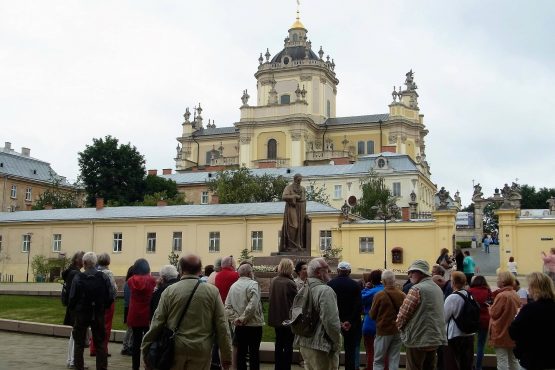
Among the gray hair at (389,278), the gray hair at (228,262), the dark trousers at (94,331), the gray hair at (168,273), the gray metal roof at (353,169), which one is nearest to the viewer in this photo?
the gray hair at (168,273)

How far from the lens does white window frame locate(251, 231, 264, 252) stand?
4281 cm

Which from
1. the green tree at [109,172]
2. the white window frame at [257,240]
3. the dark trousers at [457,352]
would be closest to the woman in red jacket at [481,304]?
the dark trousers at [457,352]

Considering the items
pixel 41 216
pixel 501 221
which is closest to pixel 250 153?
pixel 41 216

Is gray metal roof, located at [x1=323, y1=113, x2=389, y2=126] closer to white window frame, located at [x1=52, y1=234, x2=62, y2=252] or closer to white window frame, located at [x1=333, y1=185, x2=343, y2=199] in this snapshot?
white window frame, located at [x1=333, y1=185, x2=343, y2=199]

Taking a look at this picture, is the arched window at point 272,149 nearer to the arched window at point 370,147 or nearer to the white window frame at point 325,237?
the arched window at point 370,147

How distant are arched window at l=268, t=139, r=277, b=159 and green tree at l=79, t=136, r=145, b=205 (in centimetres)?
2158

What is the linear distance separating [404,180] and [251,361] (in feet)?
209

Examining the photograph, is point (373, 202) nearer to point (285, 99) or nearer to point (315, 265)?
point (285, 99)

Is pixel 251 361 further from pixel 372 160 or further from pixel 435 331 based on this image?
pixel 372 160

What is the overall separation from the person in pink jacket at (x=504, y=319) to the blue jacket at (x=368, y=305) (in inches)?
71.3

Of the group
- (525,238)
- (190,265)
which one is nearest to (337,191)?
(525,238)

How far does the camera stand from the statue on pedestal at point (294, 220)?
65.7 ft

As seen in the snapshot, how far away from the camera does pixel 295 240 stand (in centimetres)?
2036

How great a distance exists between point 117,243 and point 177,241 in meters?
4.45
